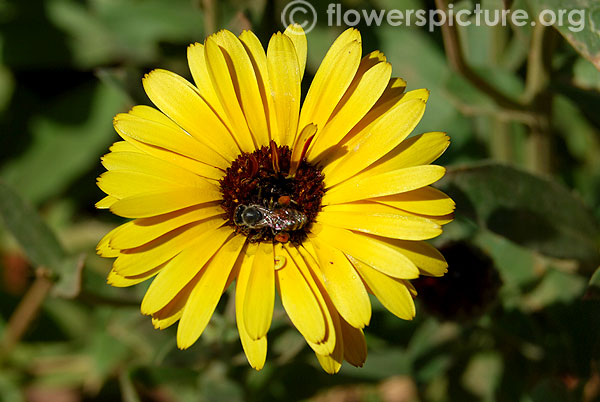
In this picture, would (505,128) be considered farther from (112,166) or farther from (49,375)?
(49,375)

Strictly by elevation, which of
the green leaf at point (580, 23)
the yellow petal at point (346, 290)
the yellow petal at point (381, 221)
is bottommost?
the yellow petal at point (346, 290)

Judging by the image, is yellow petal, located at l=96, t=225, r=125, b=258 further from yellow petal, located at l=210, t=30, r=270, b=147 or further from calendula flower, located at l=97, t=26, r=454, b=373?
yellow petal, located at l=210, t=30, r=270, b=147

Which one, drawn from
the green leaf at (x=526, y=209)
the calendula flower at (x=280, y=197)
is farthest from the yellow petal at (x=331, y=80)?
the green leaf at (x=526, y=209)

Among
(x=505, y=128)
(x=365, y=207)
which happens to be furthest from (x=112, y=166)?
(x=505, y=128)

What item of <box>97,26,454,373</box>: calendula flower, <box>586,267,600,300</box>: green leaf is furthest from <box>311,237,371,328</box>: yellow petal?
<box>586,267,600,300</box>: green leaf

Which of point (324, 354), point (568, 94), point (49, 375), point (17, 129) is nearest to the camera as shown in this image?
point (324, 354)

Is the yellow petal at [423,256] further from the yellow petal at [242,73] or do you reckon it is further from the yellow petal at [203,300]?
the yellow petal at [242,73]

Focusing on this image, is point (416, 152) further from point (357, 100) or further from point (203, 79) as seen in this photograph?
point (203, 79)
